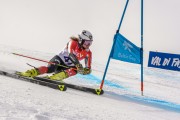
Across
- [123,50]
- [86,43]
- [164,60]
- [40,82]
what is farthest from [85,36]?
[164,60]

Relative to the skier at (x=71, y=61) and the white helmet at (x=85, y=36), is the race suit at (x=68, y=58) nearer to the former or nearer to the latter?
the skier at (x=71, y=61)

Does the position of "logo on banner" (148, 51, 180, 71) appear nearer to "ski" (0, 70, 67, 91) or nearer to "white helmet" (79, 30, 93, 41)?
"white helmet" (79, 30, 93, 41)

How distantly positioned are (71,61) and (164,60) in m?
3.32

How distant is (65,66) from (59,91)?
7.14 ft

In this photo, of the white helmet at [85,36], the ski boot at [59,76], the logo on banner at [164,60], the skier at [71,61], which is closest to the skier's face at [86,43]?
the skier at [71,61]

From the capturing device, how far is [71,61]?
888 centimetres

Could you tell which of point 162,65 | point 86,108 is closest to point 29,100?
point 86,108

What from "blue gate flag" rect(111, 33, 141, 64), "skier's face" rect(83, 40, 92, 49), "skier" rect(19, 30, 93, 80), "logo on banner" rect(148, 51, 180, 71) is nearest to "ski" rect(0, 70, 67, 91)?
"skier" rect(19, 30, 93, 80)

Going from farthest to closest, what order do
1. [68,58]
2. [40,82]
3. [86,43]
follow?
[68,58]
[86,43]
[40,82]

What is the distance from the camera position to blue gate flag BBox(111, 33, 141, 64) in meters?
8.05

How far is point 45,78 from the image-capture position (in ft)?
26.9

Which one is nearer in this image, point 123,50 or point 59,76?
point 123,50

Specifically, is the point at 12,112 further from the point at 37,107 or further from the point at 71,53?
the point at 71,53

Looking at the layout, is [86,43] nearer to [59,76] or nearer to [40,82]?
[59,76]
